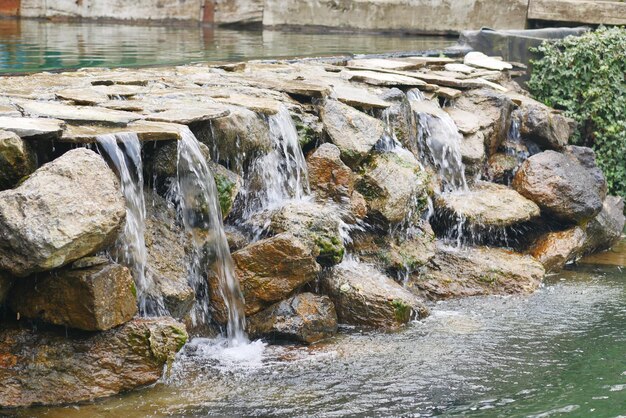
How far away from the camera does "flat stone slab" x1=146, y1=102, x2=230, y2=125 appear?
5363mm

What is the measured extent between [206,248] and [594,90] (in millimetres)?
5534

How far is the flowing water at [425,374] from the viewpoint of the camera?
4363 mm

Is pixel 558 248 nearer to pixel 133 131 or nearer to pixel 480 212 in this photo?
pixel 480 212

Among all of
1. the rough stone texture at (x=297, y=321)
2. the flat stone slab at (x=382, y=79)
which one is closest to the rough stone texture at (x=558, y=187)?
the flat stone slab at (x=382, y=79)

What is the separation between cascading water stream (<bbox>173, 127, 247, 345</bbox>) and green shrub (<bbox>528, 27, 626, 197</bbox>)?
17.2ft

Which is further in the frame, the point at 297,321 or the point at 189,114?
the point at 189,114

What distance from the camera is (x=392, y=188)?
257 inches

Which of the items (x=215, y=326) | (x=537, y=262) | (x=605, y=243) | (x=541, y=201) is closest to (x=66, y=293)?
(x=215, y=326)

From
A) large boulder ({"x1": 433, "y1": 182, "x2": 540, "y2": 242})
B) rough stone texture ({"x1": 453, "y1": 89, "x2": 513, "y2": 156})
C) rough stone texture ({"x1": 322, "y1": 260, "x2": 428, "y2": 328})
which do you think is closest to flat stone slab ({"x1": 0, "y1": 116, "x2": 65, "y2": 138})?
rough stone texture ({"x1": 322, "y1": 260, "x2": 428, "y2": 328})

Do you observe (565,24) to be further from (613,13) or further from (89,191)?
(89,191)

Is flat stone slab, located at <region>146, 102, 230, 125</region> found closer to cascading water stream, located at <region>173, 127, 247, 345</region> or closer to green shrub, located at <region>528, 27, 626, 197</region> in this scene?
cascading water stream, located at <region>173, 127, 247, 345</region>

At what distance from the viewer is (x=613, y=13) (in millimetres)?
11875

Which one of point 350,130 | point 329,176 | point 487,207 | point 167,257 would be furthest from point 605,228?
point 167,257

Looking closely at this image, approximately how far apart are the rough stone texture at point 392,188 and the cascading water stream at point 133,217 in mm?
2004
